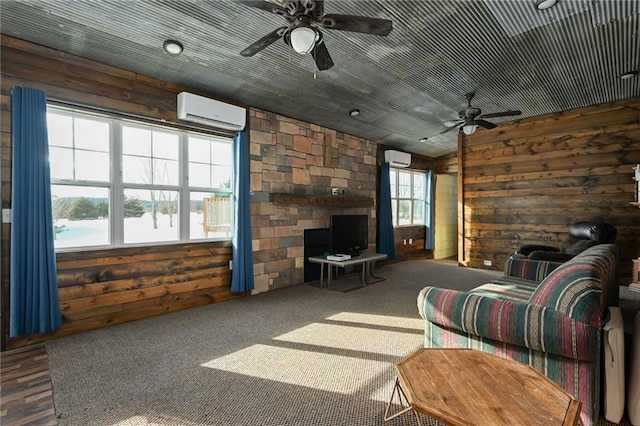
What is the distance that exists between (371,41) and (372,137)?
10.7 ft

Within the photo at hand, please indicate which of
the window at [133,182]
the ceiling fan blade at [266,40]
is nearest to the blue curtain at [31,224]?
the window at [133,182]

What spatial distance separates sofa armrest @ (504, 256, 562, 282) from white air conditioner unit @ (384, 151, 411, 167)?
3.73m

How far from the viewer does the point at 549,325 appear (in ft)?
5.28

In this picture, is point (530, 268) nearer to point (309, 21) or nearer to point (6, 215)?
Answer: point (309, 21)

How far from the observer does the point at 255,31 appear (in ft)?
9.54

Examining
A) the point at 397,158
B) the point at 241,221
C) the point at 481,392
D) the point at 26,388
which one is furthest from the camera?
the point at 397,158

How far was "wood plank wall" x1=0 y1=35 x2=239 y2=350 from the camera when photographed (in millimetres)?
2754

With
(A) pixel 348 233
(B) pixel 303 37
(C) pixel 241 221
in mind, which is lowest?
(A) pixel 348 233

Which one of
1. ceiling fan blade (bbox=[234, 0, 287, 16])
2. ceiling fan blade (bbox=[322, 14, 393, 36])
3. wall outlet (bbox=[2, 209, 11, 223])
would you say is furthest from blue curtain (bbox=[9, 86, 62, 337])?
ceiling fan blade (bbox=[322, 14, 393, 36])

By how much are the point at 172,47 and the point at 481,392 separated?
3.60 m

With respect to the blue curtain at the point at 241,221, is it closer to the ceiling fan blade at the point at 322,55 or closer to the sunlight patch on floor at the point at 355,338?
the sunlight patch on floor at the point at 355,338

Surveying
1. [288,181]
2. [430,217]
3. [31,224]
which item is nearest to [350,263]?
[288,181]

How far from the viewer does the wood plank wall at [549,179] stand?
15.8 ft

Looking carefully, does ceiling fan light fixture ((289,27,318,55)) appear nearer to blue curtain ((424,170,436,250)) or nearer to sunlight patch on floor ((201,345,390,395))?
sunlight patch on floor ((201,345,390,395))
